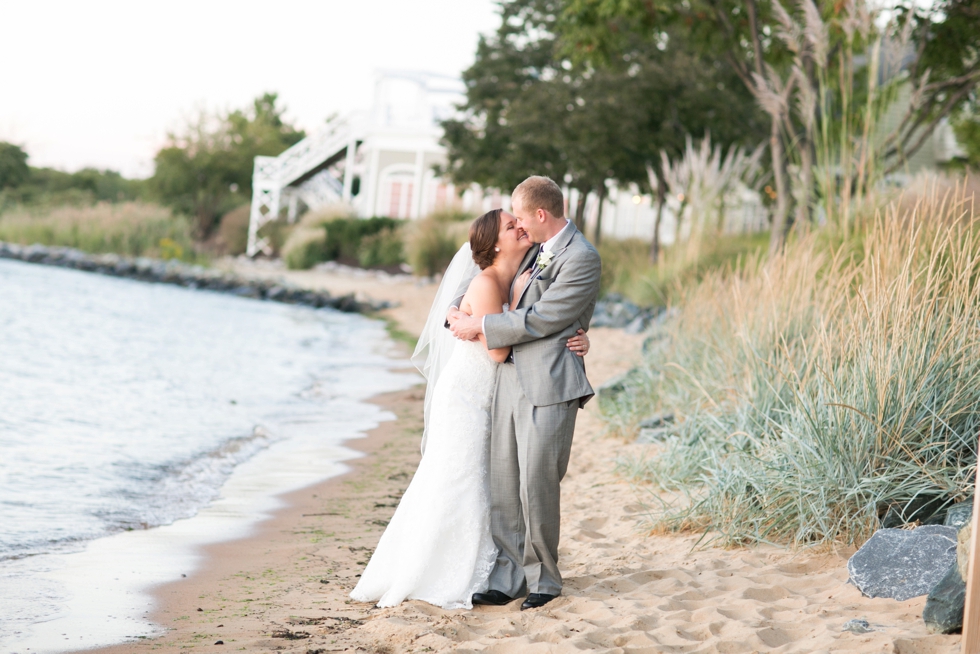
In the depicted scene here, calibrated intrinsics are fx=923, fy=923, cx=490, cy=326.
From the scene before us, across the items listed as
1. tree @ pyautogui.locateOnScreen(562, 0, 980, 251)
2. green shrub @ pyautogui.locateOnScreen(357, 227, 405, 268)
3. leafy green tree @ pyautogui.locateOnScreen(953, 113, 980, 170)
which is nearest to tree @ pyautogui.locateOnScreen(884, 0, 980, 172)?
tree @ pyautogui.locateOnScreen(562, 0, 980, 251)

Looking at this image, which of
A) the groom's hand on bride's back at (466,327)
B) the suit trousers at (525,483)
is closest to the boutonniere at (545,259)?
the groom's hand on bride's back at (466,327)

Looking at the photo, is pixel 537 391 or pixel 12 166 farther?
pixel 12 166

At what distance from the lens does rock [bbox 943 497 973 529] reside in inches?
159

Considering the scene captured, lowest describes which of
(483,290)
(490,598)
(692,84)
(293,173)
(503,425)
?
(490,598)

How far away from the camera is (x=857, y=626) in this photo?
3.43 m

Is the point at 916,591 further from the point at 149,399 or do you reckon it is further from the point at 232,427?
the point at 149,399

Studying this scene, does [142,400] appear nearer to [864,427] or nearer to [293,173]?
[864,427]

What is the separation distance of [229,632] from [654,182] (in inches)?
440

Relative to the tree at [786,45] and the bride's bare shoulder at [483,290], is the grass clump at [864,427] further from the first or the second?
the tree at [786,45]

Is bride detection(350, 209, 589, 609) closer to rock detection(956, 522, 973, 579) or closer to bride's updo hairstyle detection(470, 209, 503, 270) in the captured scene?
bride's updo hairstyle detection(470, 209, 503, 270)

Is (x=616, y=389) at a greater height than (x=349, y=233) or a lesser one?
lesser

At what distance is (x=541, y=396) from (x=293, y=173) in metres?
34.3

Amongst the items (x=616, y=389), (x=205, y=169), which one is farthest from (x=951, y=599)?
(x=205, y=169)

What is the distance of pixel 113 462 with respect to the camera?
24.0ft
